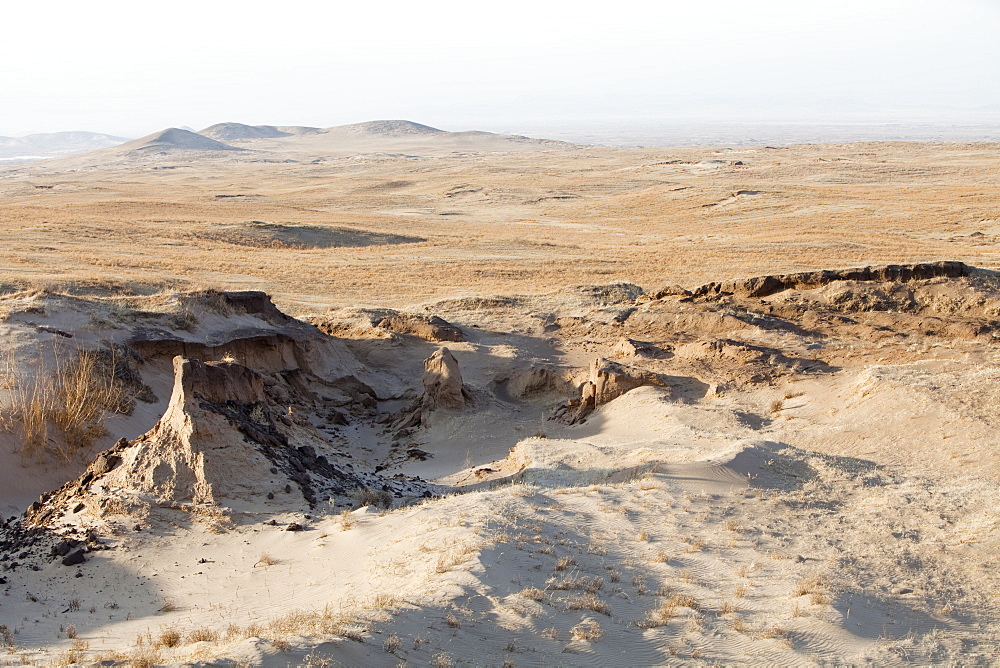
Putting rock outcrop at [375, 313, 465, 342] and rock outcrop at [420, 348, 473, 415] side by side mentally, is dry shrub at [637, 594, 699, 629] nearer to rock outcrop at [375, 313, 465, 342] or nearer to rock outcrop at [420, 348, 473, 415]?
rock outcrop at [420, 348, 473, 415]

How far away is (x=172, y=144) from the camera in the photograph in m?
146

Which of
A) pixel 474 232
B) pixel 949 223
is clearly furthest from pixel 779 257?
pixel 474 232

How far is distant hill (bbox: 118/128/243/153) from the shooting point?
13800 cm

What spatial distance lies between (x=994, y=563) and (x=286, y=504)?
6358 mm

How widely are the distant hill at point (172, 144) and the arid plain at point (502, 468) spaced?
402 feet

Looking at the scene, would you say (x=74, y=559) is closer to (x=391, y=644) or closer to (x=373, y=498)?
(x=373, y=498)

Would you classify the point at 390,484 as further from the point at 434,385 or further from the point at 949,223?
the point at 949,223

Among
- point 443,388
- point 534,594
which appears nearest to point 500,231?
point 443,388

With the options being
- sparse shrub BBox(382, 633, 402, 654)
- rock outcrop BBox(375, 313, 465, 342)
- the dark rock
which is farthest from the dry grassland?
sparse shrub BBox(382, 633, 402, 654)

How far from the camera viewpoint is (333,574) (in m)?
6.46

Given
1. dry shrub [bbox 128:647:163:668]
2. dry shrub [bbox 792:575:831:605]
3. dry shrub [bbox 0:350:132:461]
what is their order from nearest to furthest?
dry shrub [bbox 128:647:163:668], dry shrub [bbox 792:575:831:605], dry shrub [bbox 0:350:132:461]

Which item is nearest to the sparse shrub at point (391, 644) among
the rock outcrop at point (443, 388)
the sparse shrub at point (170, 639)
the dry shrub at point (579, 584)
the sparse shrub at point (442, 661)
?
the sparse shrub at point (442, 661)

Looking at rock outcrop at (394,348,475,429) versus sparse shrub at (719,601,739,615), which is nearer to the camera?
sparse shrub at (719,601,739,615)

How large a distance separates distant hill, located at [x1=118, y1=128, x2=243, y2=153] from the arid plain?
123 m
